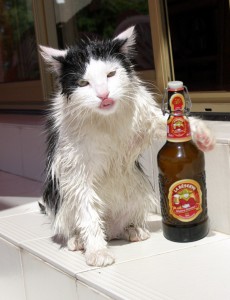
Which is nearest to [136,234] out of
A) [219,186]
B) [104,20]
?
[219,186]

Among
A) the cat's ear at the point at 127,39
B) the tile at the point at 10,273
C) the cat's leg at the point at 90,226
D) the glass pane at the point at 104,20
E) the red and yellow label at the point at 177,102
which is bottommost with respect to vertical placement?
the tile at the point at 10,273

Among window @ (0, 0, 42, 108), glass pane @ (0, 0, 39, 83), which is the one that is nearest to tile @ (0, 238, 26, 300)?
window @ (0, 0, 42, 108)

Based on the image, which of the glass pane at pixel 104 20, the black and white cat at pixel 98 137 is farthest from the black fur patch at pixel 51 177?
the glass pane at pixel 104 20

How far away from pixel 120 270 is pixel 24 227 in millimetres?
613

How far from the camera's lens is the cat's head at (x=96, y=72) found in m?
1.43

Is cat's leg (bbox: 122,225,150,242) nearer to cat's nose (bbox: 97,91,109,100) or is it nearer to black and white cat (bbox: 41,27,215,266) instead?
black and white cat (bbox: 41,27,215,266)

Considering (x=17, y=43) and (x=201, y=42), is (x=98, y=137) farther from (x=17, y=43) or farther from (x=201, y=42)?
(x=17, y=43)

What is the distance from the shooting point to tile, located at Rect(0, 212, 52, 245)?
1.86 m

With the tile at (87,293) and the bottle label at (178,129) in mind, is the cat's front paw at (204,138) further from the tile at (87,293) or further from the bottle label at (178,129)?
the tile at (87,293)

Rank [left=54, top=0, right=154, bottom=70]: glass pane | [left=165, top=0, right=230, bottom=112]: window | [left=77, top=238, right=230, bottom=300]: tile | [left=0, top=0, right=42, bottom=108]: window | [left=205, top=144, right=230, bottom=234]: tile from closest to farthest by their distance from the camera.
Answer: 1. [left=77, top=238, right=230, bottom=300]: tile
2. [left=205, top=144, right=230, bottom=234]: tile
3. [left=165, top=0, right=230, bottom=112]: window
4. [left=54, top=0, right=154, bottom=70]: glass pane
5. [left=0, top=0, right=42, bottom=108]: window

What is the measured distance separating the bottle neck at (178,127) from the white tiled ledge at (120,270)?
323mm

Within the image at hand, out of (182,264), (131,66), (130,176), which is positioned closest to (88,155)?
(130,176)

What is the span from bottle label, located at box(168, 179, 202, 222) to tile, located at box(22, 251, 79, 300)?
0.36 meters

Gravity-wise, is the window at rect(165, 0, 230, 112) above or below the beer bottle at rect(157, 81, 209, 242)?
above
